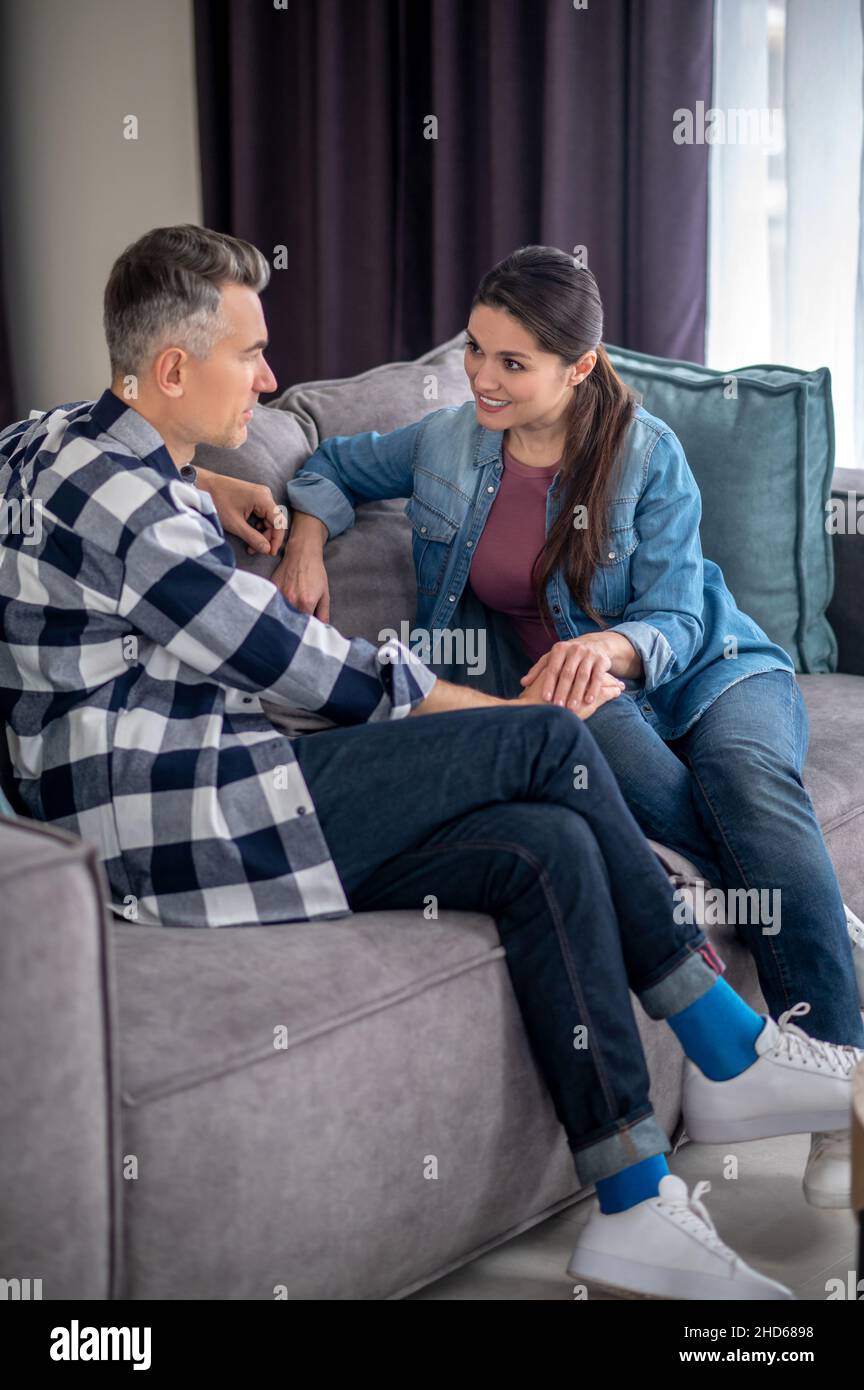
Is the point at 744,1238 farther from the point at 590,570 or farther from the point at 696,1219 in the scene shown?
the point at 590,570

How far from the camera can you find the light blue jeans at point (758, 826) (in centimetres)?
164

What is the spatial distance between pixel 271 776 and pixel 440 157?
2228mm

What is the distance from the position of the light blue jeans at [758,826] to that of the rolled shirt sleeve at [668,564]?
0.32ft

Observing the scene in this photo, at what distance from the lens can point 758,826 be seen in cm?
169

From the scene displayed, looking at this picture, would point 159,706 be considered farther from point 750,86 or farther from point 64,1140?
point 750,86

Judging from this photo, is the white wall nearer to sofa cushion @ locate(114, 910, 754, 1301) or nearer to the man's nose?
the man's nose

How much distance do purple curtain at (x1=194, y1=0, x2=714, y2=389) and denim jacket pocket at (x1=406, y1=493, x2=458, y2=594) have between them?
1215mm

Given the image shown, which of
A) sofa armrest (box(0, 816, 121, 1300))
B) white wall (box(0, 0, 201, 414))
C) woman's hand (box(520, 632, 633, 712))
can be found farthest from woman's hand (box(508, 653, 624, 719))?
white wall (box(0, 0, 201, 414))

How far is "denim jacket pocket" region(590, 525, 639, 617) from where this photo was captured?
6.28 feet

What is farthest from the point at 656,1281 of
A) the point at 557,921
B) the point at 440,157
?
the point at 440,157

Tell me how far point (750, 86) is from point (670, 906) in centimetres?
204


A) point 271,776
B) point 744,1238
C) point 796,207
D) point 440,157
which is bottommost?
point 744,1238

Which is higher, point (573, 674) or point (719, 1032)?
point (573, 674)

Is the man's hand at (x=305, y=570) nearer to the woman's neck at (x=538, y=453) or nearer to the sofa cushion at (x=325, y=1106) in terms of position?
the woman's neck at (x=538, y=453)
